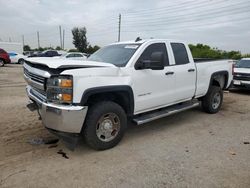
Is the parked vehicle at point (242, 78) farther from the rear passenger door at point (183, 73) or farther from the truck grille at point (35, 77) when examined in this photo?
the truck grille at point (35, 77)

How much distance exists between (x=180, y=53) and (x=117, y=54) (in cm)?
160

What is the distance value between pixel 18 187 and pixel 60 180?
511 millimetres

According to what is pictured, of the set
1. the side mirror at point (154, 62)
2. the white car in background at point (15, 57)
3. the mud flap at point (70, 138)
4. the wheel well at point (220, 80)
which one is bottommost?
the white car in background at point (15, 57)

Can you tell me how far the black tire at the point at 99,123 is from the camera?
13.0ft

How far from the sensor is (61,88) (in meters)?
3.62

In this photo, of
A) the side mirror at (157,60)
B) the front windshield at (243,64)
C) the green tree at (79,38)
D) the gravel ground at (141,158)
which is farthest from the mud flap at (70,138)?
the green tree at (79,38)

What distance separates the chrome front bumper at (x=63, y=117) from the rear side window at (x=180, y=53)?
8.79ft

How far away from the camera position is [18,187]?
10.2 ft

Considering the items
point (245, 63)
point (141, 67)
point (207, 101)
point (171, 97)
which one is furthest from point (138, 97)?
point (245, 63)

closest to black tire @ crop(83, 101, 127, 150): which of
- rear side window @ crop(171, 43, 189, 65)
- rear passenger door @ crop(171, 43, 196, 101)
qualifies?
rear passenger door @ crop(171, 43, 196, 101)

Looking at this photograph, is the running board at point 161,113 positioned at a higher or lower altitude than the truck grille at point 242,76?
lower

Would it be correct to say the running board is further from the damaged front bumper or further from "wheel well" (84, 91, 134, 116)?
the damaged front bumper

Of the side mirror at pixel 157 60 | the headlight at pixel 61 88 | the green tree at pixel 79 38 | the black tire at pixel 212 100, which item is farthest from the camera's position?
the green tree at pixel 79 38

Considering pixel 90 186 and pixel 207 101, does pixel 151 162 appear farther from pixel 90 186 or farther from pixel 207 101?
pixel 207 101
